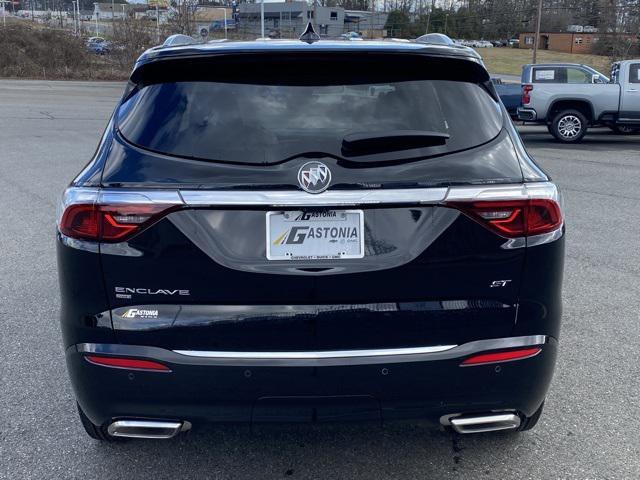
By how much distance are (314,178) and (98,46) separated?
50.7 m

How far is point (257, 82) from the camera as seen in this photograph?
9.15ft

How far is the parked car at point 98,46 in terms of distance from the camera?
152 feet

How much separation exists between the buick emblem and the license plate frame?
8cm

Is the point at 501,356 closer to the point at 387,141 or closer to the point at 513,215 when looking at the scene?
the point at 513,215

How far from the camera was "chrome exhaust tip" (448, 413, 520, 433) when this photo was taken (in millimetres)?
2791

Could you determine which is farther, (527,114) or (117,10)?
(117,10)

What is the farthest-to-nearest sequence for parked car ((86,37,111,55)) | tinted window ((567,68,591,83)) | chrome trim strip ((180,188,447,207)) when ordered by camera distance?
parked car ((86,37,111,55)) → tinted window ((567,68,591,83)) → chrome trim strip ((180,188,447,207))

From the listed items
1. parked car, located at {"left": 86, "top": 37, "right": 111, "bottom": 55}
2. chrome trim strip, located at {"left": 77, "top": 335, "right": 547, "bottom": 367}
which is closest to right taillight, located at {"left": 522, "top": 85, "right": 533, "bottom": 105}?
chrome trim strip, located at {"left": 77, "top": 335, "right": 547, "bottom": 367}

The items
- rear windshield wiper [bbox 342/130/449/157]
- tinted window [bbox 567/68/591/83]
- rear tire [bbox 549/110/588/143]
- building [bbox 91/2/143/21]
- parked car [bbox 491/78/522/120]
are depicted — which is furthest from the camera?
building [bbox 91/2/143/21]

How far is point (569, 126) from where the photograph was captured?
17688 mm

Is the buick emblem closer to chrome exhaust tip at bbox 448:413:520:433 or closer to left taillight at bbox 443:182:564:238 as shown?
left taillight at bbox 443:182:564:238

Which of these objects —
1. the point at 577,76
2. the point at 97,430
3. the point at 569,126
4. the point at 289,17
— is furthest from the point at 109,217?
the point at 289,17

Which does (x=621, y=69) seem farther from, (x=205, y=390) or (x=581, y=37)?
(x=581, y=37)

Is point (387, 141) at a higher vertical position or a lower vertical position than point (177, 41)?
lower
